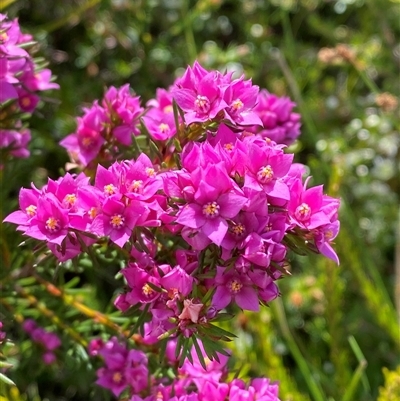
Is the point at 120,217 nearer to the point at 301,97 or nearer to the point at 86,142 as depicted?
the point at 86,142

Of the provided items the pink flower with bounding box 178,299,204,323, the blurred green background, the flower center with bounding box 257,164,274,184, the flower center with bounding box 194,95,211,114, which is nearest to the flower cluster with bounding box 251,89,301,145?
the flower center with bounding box 194,95,211,114

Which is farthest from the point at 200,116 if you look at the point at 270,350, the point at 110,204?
the point at 270,350

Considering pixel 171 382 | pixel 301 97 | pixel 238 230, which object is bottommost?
pixel 301 97

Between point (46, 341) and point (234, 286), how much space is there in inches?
30.0

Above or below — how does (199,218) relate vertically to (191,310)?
above

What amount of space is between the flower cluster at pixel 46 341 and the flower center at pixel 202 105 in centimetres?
79

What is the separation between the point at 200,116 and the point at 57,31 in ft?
5.98

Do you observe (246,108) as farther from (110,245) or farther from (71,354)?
(71,354)

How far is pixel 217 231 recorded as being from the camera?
37.4 inches

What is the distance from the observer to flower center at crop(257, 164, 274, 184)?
973 millimetres

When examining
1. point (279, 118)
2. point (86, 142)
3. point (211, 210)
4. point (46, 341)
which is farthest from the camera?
point (46, 341)

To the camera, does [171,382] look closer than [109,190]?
No

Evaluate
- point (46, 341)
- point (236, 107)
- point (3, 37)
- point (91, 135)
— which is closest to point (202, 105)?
point (236, 107)

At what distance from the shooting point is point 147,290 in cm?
104
